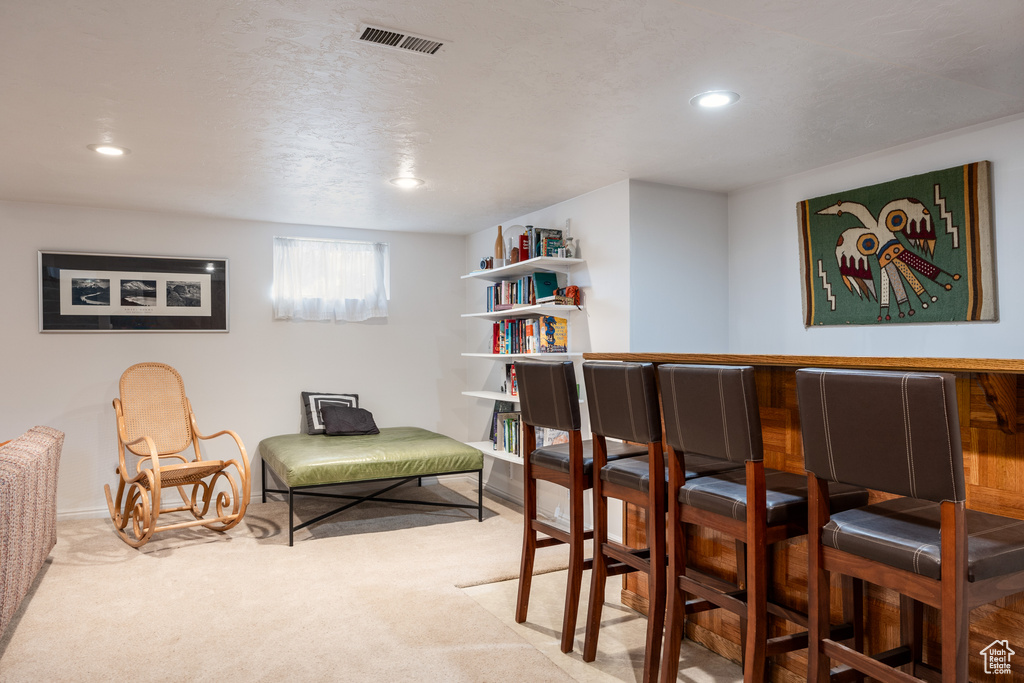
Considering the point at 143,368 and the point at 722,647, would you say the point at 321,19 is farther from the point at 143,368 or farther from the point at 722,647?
the point at 143,368

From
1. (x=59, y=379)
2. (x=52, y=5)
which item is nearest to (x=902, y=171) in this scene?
(x=52, y=5)

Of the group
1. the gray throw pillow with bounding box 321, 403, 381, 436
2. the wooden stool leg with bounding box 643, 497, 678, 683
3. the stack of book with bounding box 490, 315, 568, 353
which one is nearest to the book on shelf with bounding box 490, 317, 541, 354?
the stack of book with bounding box 490, 315, 568, 353

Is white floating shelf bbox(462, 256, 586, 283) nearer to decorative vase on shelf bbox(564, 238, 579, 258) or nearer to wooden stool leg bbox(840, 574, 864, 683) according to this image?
decorative vase on shelf bbox(564, 238, 579, 258)

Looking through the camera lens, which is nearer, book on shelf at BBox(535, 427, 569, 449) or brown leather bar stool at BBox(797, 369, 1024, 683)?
brown leather bar stool at BBox(797, 369, 1024, 683)

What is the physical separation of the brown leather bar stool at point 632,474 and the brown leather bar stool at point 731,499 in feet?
0.27

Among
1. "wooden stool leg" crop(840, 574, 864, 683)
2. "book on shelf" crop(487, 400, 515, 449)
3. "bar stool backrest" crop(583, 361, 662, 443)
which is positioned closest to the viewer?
"wooden stool leg" crop(840, 574, 864, 683)

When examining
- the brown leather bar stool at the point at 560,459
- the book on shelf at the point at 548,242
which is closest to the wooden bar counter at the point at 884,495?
the brown leather bar stool at the point at 560,459

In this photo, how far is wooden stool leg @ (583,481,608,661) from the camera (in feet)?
8.39

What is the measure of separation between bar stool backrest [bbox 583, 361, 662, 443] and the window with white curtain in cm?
365

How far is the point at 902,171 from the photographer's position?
137 inches

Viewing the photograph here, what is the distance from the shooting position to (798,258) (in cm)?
405

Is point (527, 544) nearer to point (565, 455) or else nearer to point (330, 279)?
point (565, 455)

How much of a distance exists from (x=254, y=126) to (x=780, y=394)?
2.54 metres

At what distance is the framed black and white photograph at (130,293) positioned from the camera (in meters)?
4.83
